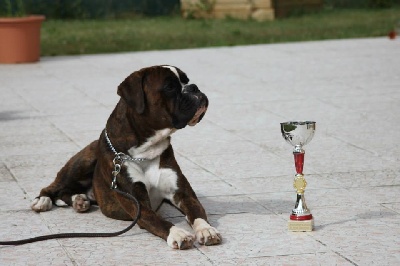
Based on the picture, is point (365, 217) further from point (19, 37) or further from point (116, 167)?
point (19, 37)

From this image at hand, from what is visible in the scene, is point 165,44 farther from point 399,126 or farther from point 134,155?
point 134,155

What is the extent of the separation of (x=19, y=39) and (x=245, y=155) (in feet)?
24.8

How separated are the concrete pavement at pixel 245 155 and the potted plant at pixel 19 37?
26 centimetres

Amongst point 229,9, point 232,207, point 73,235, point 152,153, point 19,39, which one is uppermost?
point 152,153

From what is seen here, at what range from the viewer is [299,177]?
18.3 feet

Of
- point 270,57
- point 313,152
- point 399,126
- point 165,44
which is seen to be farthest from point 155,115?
point 165,44

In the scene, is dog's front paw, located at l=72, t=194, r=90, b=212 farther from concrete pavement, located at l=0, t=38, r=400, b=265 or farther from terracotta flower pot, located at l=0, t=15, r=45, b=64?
terracotta flower pot, located at l=0, t=15, r=45, b=64

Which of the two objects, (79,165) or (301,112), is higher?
(79,165)

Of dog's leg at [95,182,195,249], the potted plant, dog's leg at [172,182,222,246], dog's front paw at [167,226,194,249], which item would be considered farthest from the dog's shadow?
the potted plant

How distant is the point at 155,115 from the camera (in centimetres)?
558

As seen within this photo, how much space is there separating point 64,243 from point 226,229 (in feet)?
3.03

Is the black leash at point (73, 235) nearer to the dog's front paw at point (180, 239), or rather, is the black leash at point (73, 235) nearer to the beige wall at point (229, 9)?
the dog's front paw at point (180, 239)

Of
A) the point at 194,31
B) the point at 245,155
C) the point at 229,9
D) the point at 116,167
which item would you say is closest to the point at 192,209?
the point at 116,167

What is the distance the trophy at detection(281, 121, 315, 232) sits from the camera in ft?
18.1
